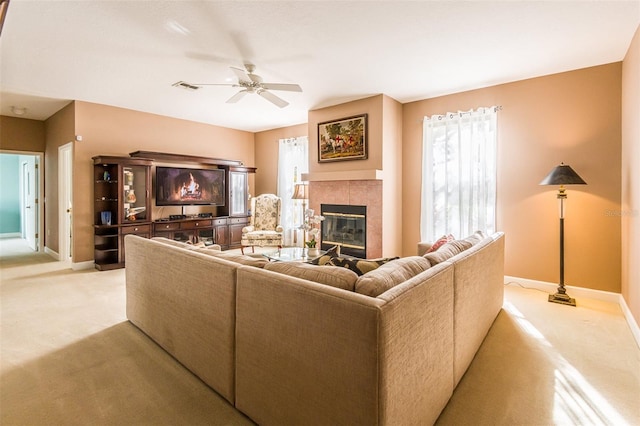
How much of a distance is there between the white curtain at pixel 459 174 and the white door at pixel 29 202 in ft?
25.2

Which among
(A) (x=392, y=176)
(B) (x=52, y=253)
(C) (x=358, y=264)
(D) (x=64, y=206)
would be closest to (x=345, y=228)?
(A) (x=392, y=176)

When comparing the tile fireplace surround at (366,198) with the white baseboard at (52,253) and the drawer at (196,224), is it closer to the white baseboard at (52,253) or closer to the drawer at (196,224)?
the drawer at (196,224)

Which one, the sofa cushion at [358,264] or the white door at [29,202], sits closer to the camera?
the sofa cushion at [358,264]

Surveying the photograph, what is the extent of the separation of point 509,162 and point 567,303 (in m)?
1.83

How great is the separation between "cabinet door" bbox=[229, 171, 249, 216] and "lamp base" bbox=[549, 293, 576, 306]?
5555 millimetres

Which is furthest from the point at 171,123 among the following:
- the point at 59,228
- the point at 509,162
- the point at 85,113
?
A: the point at 509,162

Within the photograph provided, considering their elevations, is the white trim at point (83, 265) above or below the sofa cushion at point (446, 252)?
below

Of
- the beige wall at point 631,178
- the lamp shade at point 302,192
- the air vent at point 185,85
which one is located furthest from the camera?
the lamp shade at point 302,192

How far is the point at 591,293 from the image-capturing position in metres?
3.58

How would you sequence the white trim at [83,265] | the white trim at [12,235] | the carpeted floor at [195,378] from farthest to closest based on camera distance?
the white trim at [12,235] < the white trim at [83,265] < the carpeted floor at [195,378]

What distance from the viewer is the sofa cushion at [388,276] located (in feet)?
4.39

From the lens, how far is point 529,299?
354 cm

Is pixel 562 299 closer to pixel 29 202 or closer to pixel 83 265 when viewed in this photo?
pixel 83 265

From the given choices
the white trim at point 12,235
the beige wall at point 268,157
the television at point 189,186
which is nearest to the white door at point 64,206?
the television at point 189,186
